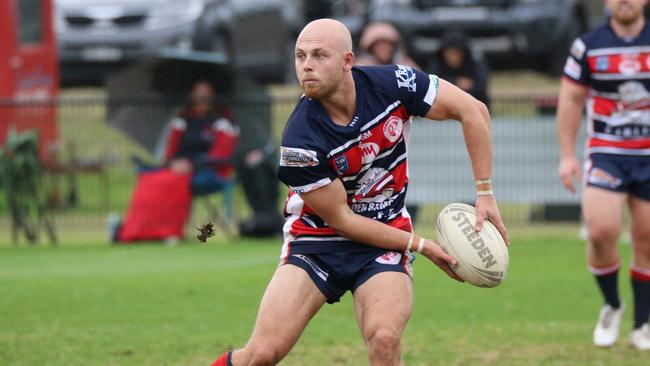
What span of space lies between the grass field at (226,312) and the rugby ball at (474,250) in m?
1.90

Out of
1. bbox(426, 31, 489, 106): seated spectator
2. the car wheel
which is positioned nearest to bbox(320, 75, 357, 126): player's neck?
bbox(426, 31, 489, 106): seated spectator

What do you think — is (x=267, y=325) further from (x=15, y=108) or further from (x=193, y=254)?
(x=15, y=108)

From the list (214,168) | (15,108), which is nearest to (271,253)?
(214,168)

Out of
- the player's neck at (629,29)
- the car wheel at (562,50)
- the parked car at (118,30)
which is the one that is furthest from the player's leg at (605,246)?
the parked car at (118,30)

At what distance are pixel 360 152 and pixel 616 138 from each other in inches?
110

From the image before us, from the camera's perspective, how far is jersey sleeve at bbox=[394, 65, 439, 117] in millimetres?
6320

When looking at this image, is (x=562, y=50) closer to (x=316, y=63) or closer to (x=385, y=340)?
(x=316, y=63)

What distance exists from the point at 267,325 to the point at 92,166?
11.1m

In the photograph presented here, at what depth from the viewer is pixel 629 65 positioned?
27.4 feet

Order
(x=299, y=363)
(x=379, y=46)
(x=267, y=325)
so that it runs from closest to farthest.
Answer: (x=267, y=325), (x=299, y=363), (x=379, y=46)

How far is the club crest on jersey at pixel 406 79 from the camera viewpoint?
6.33 meters

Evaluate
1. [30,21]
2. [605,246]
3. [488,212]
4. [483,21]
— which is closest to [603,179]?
[605,246]

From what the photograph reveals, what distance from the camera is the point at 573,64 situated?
8516mm

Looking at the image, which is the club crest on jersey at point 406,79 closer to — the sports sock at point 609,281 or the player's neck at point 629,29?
the player's neck at point 629,29
